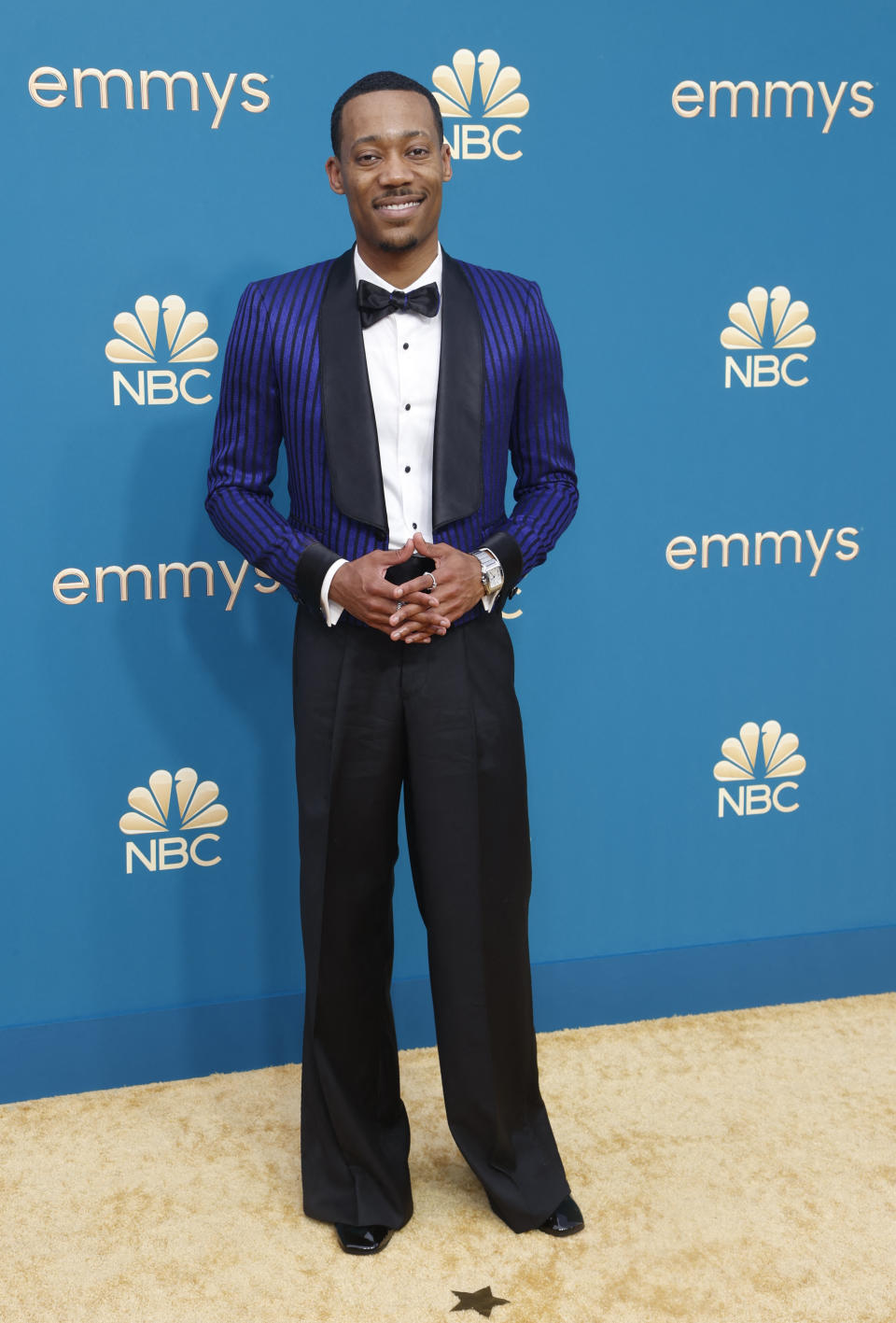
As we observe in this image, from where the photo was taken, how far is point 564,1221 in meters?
2.10

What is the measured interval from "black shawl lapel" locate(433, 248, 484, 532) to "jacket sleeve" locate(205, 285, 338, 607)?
203mm

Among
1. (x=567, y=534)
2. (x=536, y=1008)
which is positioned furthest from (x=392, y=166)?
(x=536, y=1008)

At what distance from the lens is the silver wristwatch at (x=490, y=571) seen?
75.8 inches

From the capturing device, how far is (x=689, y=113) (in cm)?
259

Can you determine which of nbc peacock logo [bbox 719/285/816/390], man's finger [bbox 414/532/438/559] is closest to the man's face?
man's finger [bbox 414/532/438/559]

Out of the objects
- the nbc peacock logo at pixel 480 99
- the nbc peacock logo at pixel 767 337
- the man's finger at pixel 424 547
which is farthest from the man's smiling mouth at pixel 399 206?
the nbc peacock logo at pixel 767 337

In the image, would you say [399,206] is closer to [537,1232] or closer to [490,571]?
[490,571]

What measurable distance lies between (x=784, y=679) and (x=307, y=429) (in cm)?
139

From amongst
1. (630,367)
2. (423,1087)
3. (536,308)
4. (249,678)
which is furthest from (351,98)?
(423,1087)

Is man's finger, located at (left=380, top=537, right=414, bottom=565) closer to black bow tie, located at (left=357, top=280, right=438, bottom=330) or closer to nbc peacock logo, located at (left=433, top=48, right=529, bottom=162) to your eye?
black bow tie, located at (left=357, top=280, right=438, bottom=330)

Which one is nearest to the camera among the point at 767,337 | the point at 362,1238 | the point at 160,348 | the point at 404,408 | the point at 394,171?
the point at 394,171

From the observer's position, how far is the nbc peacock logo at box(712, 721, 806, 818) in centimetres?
287

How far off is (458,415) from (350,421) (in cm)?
16

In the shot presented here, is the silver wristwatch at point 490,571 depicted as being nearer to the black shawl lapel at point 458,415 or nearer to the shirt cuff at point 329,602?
the black shawl lapel at point 458,415
